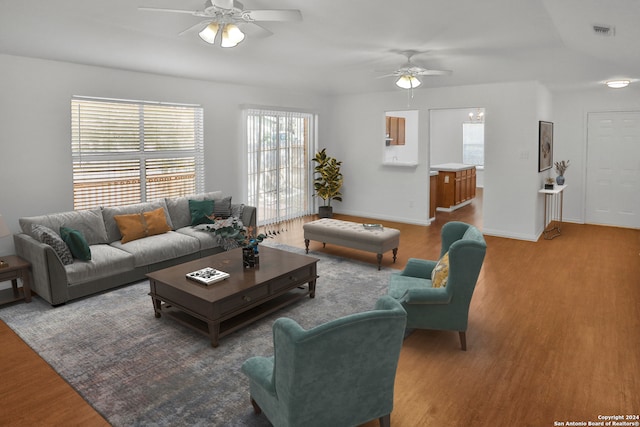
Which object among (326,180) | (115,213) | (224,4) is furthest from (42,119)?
(326,180)

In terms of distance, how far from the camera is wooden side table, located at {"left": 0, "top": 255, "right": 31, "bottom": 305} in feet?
14.1

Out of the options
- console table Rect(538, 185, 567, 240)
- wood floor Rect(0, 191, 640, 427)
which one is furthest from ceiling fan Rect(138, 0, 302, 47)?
console table Rect(538, 185, 567, 240)

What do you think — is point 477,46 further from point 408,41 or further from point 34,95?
point 34,95

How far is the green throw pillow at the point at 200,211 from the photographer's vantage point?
6.20 metres

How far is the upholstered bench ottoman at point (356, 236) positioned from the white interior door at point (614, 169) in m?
4.82

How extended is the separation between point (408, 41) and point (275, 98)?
144 inches

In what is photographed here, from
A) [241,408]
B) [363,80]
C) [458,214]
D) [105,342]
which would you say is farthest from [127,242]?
[458,214]

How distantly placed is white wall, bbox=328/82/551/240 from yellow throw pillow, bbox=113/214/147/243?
4.99 meters

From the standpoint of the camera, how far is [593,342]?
3588mm

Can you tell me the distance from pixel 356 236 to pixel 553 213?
511 centimetres

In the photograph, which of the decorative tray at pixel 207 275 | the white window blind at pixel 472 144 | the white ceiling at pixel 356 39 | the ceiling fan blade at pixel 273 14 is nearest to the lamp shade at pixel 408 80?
the white ceiling at pixel 356 39

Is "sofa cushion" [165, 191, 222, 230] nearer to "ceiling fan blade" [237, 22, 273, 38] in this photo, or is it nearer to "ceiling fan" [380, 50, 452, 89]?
"ceiling fan blade" [237, 22, 273, 38]

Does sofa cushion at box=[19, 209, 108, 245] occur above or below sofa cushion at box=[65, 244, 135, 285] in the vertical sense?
above

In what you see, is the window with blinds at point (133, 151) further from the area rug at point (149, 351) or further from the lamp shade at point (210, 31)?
the lamp shade at point (210, 31)
